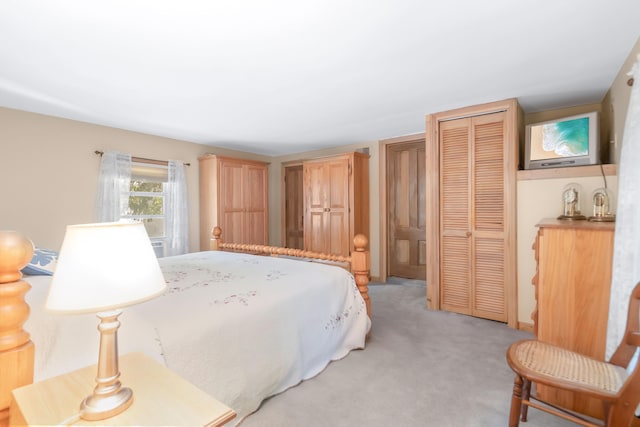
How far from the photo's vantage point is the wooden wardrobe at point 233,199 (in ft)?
15.2

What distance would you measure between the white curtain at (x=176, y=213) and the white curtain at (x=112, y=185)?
1.92ft

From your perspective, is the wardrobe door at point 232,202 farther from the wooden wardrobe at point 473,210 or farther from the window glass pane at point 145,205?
the wooden wardrobe at point 473,210

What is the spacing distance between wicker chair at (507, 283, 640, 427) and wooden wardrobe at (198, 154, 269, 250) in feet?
13.5

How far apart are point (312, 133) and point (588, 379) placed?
3753 mm

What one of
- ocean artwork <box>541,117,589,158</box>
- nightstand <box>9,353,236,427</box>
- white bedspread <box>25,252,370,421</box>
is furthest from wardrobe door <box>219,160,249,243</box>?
ocean artwork <box>541,117,589,158</box>

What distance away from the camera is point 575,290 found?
5.36 feet

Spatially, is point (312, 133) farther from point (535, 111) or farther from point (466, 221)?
point (535, 111)

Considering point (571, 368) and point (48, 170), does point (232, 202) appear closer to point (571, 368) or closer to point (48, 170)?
point (48, 170)

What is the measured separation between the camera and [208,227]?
4711 millimetres

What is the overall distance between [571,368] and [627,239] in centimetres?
67

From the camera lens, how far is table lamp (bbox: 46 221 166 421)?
0.72m

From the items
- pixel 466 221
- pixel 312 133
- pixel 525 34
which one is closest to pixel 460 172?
pixel 466 221

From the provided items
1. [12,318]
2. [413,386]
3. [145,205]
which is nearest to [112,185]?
[145,205]

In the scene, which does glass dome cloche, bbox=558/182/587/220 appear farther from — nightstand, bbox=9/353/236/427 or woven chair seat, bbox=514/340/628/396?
nightstand, bbox=9/353/236/427
